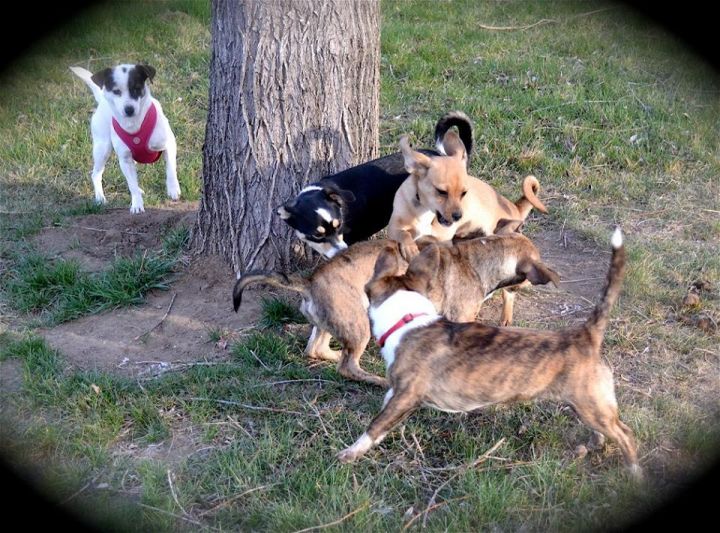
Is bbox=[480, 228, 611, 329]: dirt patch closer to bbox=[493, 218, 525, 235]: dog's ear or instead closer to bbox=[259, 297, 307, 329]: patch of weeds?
bbox=[493, 218, 525, 235]: dog's ear

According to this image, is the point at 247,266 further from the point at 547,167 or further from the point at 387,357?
the point at 547,167

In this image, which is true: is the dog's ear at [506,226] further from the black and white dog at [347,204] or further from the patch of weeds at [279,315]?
the patch of weeds at [279,315]

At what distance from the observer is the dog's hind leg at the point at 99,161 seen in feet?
23.6

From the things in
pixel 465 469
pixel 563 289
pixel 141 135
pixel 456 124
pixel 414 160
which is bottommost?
pixel 465 469

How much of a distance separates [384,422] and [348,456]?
267mm

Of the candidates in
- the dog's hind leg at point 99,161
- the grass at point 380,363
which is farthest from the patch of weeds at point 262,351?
the dog's hind leg at point 99,161

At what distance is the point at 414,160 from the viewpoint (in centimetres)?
555

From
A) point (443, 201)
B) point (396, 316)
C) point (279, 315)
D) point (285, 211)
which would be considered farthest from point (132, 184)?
point (396, 316)

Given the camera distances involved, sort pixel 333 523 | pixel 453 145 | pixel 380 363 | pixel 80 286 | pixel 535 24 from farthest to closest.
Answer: pixel 535 24, pixel 453 145, pixel 80 286, pixel 380 363, pixel 333 523

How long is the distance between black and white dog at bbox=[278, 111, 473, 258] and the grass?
57 centimetres

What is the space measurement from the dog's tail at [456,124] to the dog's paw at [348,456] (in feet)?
9.57

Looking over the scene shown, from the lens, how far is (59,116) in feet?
29.2

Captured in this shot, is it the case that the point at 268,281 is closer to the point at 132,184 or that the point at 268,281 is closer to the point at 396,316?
the point at 396,316

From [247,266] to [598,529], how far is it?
10.4 feet
